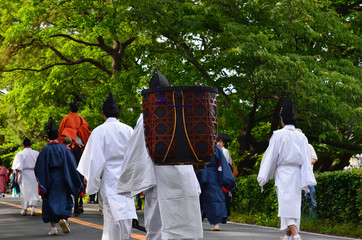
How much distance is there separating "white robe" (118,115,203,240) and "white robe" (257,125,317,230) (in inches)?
131

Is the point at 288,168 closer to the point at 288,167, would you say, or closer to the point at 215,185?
the point at 288,167

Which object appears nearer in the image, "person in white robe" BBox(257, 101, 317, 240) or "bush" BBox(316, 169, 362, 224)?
"person in white robe" BBox(257, 101, 317, 240)

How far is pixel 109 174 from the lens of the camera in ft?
24.4

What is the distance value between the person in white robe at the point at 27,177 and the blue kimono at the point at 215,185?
5.65 m

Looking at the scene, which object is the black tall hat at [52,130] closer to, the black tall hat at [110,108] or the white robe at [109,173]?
the black tall hat at [110,108]

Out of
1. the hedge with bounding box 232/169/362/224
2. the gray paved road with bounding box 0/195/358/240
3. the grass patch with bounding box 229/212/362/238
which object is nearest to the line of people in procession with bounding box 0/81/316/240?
the gray paved road with bounding box 0/195/358/240

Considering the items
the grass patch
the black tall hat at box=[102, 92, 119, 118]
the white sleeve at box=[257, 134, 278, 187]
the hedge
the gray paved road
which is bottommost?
the gray paved road

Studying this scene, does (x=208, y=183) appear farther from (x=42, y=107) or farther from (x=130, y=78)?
(x=42, y=107)

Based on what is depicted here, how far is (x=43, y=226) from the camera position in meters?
12.4

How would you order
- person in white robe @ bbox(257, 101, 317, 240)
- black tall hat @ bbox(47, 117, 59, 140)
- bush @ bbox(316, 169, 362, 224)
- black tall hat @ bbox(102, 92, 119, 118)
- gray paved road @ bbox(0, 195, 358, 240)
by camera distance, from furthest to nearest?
1. black tall hat @ bbox(47, 117, 59, 140)
2. bush @ bbox(316, 169, 362, 224)
3. gray paved road @ bbox(0, 195, 358, 240)
4. person in white robe @ bbox(257, 101, 317, 240)
5. black tall hat @ bbox(102, 92, 119, 118)

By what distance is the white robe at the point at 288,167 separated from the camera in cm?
→ 873

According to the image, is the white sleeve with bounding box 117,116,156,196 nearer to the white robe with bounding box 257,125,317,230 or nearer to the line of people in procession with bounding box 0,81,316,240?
the line of people in procession with bounding box 0,81,316,240

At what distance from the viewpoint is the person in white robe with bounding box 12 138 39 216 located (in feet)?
51.6

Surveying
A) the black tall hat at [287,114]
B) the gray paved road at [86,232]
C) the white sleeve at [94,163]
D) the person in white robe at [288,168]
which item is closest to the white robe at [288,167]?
the person in white robe at [288,168]
